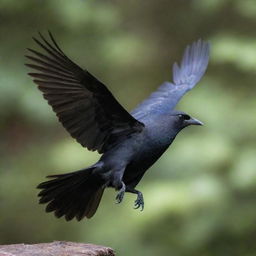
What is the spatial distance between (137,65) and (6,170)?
1.63 meters

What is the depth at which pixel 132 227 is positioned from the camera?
22.5ft

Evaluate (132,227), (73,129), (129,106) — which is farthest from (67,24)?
(73,129)

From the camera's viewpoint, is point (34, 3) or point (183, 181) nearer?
point (183, 181)

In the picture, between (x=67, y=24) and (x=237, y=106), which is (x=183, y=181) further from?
(x=67, y=24)

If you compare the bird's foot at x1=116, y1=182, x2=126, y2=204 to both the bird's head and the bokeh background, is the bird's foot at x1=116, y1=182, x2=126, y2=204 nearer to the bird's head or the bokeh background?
the bird's head

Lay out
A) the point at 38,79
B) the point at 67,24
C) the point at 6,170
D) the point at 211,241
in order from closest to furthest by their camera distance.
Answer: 1. the point at 38,79
2. the point at 211,241
3. the point at 67,24
4. the point at 6,170

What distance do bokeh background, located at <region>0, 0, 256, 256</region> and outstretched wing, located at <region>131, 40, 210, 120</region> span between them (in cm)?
63

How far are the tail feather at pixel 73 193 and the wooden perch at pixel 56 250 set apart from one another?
35 cm

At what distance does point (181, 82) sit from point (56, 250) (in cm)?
197

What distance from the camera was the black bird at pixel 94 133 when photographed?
4.92 metres

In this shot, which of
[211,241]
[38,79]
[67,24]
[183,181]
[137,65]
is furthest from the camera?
[137,65]

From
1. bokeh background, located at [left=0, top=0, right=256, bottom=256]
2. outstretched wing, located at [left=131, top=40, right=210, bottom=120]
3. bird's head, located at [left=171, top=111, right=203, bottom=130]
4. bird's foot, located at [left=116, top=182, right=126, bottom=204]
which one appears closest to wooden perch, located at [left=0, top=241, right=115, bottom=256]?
bird's foot, located at [left=116, top=182, right=126, bottom=204]

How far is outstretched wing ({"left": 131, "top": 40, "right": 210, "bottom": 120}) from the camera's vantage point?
5906 millimetres

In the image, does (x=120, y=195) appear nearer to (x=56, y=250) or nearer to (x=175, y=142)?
(x=56, y=250)
